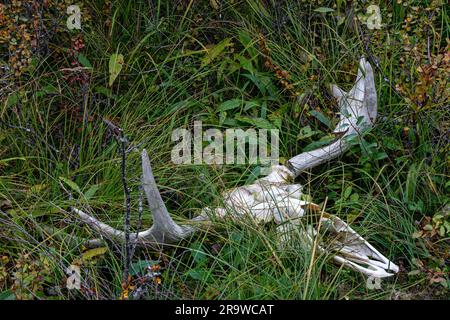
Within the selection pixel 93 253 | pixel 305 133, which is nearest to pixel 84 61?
pixel 305 133

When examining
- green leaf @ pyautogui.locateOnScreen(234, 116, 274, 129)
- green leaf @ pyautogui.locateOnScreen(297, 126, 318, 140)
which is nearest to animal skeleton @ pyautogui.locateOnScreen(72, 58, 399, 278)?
green leaf @ pyautogui.locateOnScreen(297, 126, 318, 140)

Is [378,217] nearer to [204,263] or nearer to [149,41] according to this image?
[204,263]

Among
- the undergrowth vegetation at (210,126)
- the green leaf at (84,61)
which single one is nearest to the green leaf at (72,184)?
the undergrowth vegetation at (210,126)

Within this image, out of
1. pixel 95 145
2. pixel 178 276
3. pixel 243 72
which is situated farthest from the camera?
pixel 243 72

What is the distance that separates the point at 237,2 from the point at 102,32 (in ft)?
2.31

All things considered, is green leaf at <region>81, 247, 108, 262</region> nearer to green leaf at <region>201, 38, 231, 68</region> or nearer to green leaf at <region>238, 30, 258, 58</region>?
green leaf at <region>201, 38, 231, 68</region>

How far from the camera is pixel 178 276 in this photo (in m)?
3.72

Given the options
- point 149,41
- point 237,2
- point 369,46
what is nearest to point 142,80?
point 149,41

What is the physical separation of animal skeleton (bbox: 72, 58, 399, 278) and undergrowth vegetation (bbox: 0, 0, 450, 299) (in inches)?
2.4

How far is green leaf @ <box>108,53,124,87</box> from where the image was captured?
4.54m

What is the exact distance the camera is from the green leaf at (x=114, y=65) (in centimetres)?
454

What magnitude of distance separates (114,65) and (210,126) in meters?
0.56

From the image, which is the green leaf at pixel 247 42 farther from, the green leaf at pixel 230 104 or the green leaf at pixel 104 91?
the green leaf at pixel 104 91

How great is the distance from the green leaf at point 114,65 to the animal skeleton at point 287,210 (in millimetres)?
896
